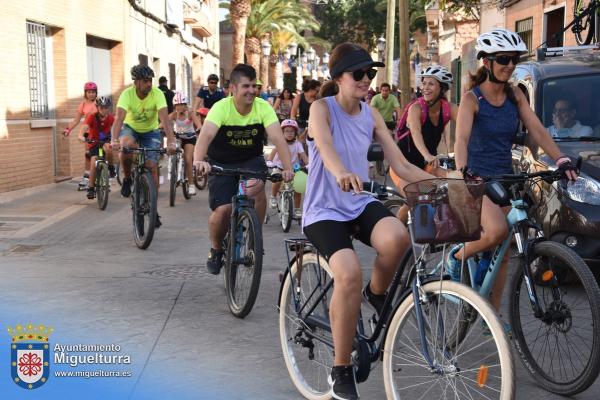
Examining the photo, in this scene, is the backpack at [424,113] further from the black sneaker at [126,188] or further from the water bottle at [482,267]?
the black sneaker at [126,188]

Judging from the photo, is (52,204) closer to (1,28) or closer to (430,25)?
(1,28)

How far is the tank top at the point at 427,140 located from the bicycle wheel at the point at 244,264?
96.1 inches

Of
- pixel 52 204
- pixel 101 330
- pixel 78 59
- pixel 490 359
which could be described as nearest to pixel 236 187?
pixel 101 330

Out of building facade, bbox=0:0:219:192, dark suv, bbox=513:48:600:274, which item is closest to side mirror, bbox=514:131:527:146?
dark suv, bbox=513:48:600:274

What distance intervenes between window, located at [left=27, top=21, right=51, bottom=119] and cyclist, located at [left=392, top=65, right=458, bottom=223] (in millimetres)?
10261

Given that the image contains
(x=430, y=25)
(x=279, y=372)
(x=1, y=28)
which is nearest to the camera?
(x=279, y=372)

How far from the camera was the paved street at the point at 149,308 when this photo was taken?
5.26 metres

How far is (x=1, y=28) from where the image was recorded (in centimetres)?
1543

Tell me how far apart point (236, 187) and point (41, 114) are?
38.0ft

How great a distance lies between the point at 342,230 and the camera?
464 cm

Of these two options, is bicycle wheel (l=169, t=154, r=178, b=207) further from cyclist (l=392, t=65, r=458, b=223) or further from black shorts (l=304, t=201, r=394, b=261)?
black shorts (l=304, t=201, r=394, b=261)

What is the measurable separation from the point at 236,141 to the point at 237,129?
0.11m

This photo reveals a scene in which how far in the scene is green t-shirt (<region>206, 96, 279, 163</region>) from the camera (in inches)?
286

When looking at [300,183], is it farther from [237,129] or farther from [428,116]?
[428,116]
